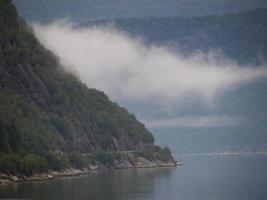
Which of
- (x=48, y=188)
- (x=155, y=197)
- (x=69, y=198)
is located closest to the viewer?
(x=69, y=198)

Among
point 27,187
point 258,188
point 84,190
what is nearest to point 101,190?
point 84,190

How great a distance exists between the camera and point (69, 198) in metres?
173

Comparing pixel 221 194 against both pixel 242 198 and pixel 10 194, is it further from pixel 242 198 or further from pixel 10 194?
pixel 10 194

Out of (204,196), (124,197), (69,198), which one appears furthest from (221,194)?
(69,198)

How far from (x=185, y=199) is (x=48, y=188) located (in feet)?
110

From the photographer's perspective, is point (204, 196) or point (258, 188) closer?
point (204, 196)

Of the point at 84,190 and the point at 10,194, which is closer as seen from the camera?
the point at 10,194

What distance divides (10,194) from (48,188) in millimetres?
20097

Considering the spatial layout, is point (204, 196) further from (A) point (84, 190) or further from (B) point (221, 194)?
(A) point (84, 190)

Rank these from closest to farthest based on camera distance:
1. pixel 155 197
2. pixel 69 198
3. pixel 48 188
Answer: pixel 69 198
pixel 155 197
pixel 48 188

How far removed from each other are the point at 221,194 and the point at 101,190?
81.5 feet

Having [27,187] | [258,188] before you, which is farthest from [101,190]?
[258,188]

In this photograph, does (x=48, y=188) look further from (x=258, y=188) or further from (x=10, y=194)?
(x=258, y=188)

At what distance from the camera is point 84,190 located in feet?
634
